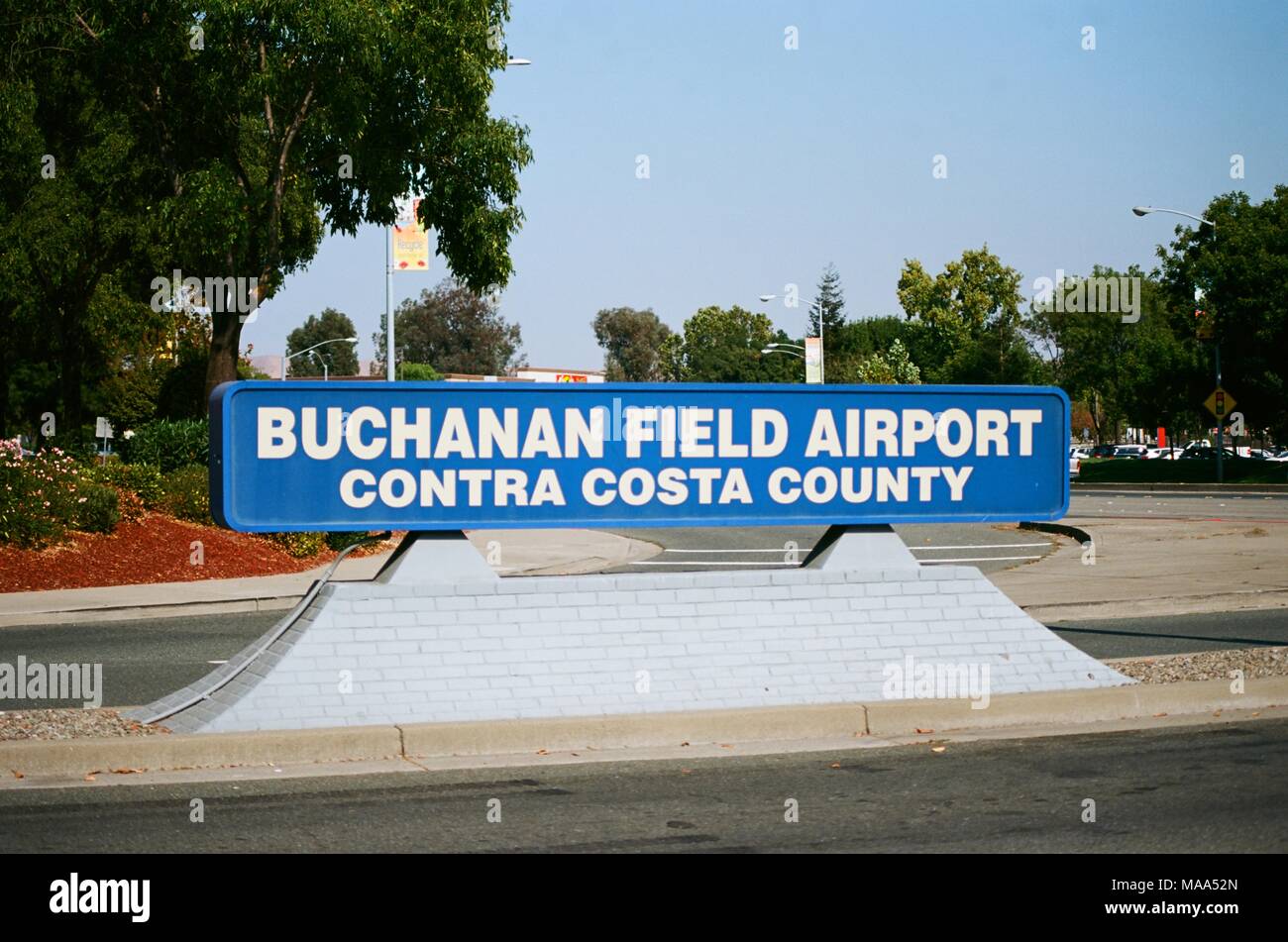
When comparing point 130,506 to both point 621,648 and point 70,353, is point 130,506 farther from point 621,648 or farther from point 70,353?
point 70,353

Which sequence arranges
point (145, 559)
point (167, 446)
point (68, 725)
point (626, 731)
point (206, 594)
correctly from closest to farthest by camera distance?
point (68, 725), point (626, 731), point (206, 594), point (145, 559), point (167, 446)

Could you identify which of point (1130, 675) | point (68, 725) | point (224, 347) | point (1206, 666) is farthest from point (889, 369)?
point (68, 725)

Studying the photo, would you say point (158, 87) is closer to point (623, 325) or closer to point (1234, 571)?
point (1234, 571)

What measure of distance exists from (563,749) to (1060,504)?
420 centimetres

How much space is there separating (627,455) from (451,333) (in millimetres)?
117394

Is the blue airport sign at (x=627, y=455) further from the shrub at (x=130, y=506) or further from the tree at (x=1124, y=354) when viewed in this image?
the tree at (x=1124, y=354)

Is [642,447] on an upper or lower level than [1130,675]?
upper

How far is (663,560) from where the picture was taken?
77.6 feet

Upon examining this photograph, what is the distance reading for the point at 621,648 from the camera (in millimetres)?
9289

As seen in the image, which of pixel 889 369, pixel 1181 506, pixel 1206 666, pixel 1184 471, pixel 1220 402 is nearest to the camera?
pixel 1206 666

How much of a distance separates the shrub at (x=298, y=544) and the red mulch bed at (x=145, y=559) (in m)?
0.13

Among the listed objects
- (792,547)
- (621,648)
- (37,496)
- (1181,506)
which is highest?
(37,496)

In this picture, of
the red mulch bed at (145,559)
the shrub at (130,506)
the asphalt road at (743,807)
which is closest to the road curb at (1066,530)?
the red mulch bed at (145,559)

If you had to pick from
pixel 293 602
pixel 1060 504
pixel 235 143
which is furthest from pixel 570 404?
pixel 235 143
